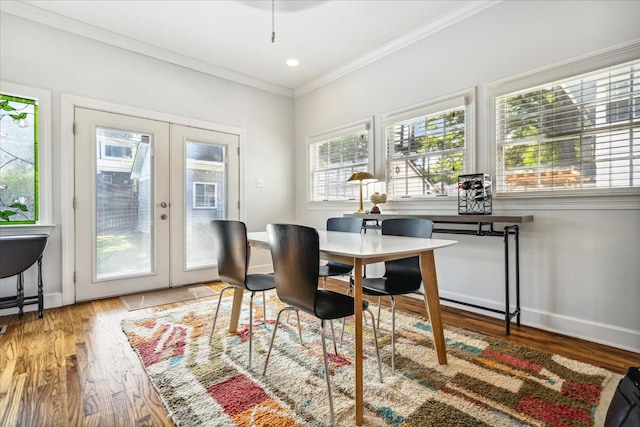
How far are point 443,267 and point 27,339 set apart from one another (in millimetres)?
3531

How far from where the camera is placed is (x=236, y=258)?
78.0 inches

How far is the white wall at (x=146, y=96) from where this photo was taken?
2926mm

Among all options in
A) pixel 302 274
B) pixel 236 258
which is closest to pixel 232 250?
pixel 236 258

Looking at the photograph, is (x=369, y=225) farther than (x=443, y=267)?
Yes

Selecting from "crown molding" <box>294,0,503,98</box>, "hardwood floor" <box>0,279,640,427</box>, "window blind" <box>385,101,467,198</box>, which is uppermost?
"crown molding" <box>294,0,503,98</box>

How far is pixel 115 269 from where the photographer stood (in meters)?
3.43

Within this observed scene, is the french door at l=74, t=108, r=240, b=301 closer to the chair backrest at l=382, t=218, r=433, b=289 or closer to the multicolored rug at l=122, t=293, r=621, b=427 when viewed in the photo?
the multicolored rug at l=122, t=293, r=621, b=427

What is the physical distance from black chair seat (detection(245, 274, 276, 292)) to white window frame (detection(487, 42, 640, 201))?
2.07m

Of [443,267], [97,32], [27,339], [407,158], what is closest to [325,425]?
[443,267]

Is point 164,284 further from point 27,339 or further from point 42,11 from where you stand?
point 42,11

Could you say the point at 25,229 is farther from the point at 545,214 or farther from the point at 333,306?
the point at 545,214

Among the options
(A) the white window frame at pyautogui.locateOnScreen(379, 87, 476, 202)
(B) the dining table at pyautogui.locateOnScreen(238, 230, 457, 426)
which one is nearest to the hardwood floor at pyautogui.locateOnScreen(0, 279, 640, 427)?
(B) the dining table at pyautogui.locateOnScreen(238, 230, 457, 426)

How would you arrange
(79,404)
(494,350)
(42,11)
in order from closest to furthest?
(79,404)
(494,350)
(42,11)

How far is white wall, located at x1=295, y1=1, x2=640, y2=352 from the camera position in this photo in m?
2.14
